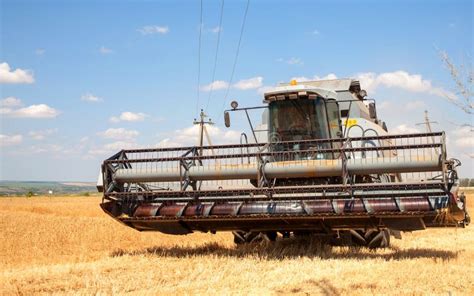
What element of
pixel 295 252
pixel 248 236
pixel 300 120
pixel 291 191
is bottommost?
pixel 295 252

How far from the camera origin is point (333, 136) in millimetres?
8898

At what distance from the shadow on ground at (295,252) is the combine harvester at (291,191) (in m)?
0.33

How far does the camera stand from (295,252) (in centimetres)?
764

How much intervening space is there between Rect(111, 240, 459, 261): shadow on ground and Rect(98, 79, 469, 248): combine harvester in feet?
1.08

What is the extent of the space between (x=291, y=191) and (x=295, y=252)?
1128 millimetres

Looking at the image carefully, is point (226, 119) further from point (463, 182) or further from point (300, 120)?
point (463, 182)

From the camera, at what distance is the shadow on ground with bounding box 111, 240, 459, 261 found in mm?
7121

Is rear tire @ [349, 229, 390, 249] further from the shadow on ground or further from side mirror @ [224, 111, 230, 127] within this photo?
side mirror @ [224, 111, 230, 127]

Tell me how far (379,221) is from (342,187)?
2.05 ft

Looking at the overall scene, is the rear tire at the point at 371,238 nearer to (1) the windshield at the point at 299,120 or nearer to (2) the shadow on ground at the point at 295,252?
(2) the shadow on ground at the point at 295,252

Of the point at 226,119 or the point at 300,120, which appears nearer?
the point at 300,120

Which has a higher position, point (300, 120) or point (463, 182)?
point (300, 120)

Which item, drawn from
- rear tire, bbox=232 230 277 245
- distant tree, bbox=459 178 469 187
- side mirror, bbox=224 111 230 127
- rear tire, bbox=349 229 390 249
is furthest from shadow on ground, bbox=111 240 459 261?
side mirror, bbox=224 111 230 127

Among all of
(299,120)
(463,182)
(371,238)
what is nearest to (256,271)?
(371,238)
